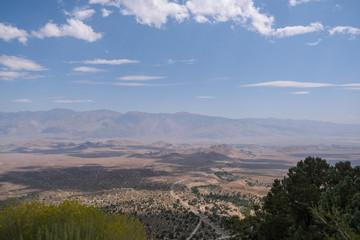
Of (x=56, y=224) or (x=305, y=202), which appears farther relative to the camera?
(x=305, y=202)

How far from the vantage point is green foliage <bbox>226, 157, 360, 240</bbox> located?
1498cm

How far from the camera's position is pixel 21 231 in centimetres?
945

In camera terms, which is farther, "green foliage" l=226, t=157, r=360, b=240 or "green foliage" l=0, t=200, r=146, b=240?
"green foliage" l=226, t=157, r=360, b=240

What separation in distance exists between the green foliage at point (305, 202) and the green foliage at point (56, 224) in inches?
381

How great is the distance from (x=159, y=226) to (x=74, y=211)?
3768cm

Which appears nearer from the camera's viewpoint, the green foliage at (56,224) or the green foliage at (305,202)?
the green foliage at (56,224)

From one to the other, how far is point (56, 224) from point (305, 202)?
1491 centimetres

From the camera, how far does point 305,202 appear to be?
56.6 feet

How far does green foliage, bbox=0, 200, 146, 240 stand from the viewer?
9.34 m

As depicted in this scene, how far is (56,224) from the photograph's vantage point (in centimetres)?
941

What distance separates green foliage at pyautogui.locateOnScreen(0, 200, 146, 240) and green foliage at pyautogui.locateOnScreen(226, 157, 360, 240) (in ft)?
31.7

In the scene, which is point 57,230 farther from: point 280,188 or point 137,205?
point 137,205

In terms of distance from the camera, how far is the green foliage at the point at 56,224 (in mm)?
9344

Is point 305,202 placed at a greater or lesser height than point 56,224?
lesser
